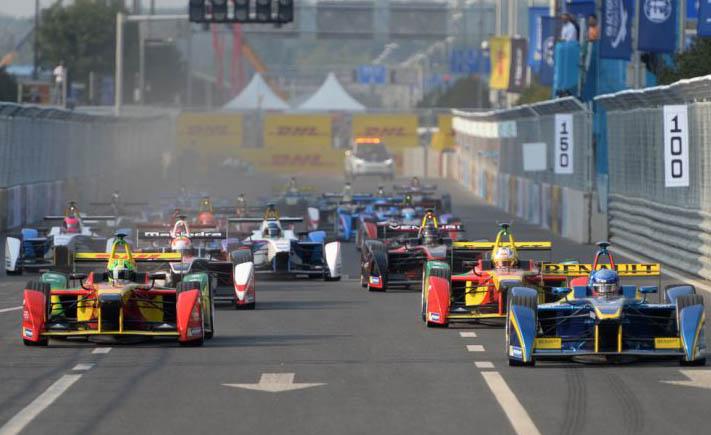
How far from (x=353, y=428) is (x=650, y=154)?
2136 centimetres

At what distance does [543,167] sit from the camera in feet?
141

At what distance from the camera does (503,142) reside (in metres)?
58.6

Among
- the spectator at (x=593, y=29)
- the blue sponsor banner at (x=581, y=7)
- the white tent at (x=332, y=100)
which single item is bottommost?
the spectator at (x=593, y=29)

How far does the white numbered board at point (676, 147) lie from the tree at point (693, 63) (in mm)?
11841

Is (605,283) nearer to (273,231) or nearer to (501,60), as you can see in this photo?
(273,231)

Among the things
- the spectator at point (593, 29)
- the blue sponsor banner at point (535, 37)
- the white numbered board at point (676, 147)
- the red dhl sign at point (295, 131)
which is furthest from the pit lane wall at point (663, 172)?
the red dhl sign at point (295, 131)

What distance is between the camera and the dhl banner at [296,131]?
87.2m

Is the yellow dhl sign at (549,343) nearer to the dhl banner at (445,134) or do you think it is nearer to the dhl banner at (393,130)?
the dhl banner at (445,134)

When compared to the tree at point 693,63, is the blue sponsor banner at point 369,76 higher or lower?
higher

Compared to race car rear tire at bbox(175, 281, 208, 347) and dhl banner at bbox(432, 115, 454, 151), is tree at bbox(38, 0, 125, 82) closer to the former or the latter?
dhl banner at bbox(432, 115, 454, 151)

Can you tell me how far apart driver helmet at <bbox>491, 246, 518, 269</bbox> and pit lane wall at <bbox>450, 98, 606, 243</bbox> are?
18400mm

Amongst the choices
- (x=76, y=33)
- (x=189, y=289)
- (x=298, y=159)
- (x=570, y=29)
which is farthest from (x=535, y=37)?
(x=76, y=33)

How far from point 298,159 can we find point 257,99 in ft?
43.2

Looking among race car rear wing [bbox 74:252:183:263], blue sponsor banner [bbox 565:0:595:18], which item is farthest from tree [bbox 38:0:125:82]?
race car rear wing [bbox 74:252:183:263]
